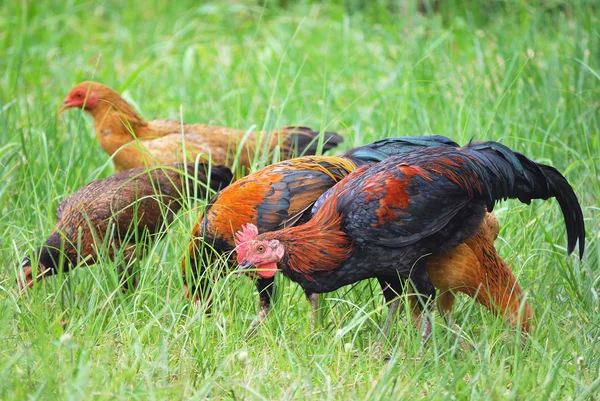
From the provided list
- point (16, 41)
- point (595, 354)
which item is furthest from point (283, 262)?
point (16, 41)

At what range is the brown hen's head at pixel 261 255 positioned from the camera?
383 cm

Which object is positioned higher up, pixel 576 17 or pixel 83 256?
pixel 576 17

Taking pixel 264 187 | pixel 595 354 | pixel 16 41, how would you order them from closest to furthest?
pixel 595 354, pixel 264 187, pixel 16 41

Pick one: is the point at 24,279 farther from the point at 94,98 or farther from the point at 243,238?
the point at 94,98

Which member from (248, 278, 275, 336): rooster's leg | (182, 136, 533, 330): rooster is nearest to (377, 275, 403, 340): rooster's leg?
(182, 136, 533, 330): rooster

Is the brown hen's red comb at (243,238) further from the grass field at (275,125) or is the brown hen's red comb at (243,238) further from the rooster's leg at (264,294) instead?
the rooster's leg at (264,294)

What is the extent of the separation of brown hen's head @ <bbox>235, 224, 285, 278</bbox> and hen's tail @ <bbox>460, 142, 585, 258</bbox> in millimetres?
890

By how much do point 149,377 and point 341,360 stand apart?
918 millimetres

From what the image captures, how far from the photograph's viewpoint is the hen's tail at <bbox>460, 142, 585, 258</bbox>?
3.84 m

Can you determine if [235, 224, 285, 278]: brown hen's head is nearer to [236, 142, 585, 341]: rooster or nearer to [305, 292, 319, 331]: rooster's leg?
[236, 142, 585, 341]: rooster

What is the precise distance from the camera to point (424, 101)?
6.57m

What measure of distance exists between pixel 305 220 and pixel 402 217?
731 millimetres

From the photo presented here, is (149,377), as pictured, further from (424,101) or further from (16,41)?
(16,41)

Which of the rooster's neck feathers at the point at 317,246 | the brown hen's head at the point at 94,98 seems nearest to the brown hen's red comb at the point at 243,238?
the rooster's neck feathers at the point at 317,246
